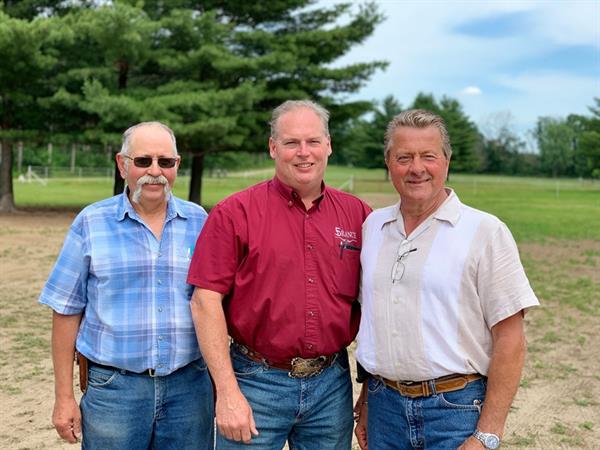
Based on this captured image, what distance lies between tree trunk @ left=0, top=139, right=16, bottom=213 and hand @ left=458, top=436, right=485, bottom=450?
1970cm

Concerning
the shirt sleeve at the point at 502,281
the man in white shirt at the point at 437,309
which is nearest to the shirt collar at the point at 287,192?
the man in white shirt at the point at 437,309

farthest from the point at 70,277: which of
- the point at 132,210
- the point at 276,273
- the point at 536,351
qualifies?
the point at 536,351

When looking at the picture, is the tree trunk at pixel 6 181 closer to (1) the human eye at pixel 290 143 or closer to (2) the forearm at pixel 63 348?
(2) the forearm at pixel 63 348

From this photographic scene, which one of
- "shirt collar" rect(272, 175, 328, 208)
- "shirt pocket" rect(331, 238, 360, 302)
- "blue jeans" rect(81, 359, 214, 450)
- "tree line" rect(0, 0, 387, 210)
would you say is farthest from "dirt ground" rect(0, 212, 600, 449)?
"tree line" rect(0, 0, 387, 210)

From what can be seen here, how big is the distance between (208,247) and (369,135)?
205 feet

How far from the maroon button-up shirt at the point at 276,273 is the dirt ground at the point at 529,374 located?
7.28ft

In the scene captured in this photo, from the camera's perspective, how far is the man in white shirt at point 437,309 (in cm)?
205

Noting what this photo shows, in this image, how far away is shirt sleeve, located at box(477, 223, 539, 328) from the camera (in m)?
2.01

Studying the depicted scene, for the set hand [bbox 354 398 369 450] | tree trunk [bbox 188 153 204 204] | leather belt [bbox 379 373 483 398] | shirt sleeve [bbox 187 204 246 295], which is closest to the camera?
leather belt [bbox 379 373 483 398]

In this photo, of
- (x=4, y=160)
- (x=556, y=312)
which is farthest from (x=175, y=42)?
(x=556, y=312)

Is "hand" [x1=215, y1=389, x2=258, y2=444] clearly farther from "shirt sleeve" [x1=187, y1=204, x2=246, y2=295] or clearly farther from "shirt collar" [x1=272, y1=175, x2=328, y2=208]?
"shirt collar" [x1=272, y1=175, x2=328, y2=208]

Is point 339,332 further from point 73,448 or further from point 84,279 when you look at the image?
point 73,448

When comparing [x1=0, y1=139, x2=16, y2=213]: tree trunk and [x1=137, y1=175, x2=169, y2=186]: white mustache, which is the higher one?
[x1=137, y1=175, x2=169, y2=186]: white mustache

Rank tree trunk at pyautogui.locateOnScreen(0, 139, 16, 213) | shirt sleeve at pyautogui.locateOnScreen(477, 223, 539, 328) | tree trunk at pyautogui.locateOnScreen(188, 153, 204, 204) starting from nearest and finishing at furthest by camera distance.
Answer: shirt sleeve at pyautogui.locateOnScreen(477, 223, 539, 328)
tree trunk at pyautogui.locateOnScreen(0, 139, 16, 213)
tree trunk at pyautogui.locateOnScreen(188, 153, 204, 204)
